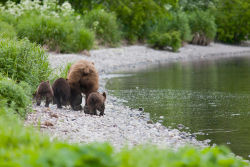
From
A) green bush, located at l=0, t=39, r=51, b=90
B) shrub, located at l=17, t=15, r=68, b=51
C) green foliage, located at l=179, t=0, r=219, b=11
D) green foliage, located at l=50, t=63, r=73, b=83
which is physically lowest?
green foliage, located at l=50, t=63, r=73, b=83

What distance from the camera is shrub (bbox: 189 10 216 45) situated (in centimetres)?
3588

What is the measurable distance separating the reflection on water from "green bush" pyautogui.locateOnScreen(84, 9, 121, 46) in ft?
24.4

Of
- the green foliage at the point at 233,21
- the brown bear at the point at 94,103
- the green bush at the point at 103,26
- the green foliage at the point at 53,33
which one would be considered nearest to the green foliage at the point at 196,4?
the green foliage at the point at 233,21

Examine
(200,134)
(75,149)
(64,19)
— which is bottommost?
(200,134)

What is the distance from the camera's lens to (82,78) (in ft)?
29.8

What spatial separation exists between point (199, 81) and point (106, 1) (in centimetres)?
1645

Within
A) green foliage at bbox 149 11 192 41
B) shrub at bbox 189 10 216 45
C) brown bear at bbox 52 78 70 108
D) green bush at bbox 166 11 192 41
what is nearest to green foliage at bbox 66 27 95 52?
green foliage at bbox 149 11 192 41

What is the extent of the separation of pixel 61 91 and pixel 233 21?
110 feet

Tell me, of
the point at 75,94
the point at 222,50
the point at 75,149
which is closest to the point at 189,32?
the point at 222,50

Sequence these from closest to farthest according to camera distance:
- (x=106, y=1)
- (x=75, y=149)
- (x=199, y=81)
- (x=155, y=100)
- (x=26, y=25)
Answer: (x=75, y=149) < (x=155, y=100) < (x=199, y=81) < (x=26, y=25) < (x=106, y=1)

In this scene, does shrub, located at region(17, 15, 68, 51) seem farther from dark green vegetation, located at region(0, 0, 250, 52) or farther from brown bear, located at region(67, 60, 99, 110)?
brown bear, located at region(67, 60, 99, 110)

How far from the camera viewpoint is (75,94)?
9.27 meters

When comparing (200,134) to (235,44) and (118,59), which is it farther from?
(235,44)

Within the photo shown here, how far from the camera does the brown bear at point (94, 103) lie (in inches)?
350
